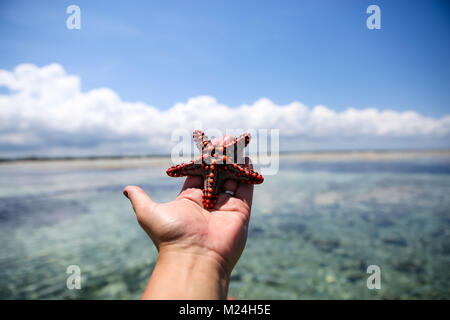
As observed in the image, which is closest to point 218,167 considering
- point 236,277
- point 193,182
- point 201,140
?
point 193,182

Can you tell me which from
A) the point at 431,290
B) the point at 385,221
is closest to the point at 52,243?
the point at 431,290

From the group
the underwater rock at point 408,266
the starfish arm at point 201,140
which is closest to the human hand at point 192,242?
the starfish arm at point 201,140

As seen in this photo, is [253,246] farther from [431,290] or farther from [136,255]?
[431,290]

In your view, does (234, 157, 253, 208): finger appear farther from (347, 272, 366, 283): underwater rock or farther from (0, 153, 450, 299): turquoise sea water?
(347, 272, 366, 283): underwater rock

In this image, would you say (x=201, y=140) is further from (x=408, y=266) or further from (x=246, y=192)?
(x=408, y=266)

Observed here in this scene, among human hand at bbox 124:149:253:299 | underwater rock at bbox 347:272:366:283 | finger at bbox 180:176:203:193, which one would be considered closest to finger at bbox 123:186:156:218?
human hand at bbox 124:149:253:299

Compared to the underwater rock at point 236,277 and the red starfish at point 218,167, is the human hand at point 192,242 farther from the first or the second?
the underwater rock at point 236,277
